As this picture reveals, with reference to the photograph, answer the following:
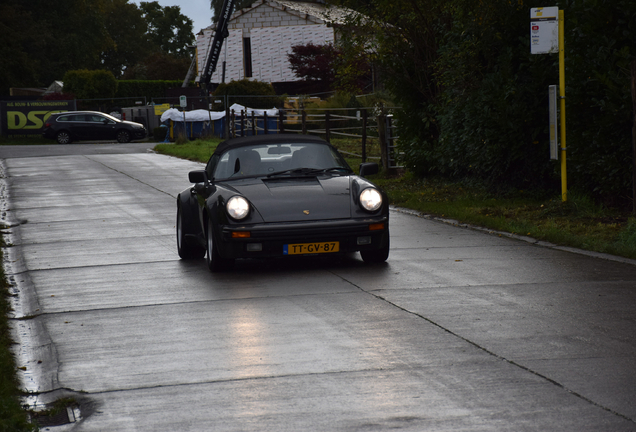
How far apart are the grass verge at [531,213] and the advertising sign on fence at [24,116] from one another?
1387 inches

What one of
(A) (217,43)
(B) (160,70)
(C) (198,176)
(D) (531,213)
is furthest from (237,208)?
(B) (160,70)

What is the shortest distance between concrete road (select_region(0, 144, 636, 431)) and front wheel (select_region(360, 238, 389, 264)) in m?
0.18

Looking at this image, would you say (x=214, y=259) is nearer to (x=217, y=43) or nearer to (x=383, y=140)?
(x=383, y=140)

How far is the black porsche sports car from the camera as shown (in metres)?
8.61

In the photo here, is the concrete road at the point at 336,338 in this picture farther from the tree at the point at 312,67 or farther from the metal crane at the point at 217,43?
the metal crane at the point at 217,43

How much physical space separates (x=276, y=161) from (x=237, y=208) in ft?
3.90

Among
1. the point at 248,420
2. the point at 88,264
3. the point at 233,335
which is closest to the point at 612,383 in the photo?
the point at 248,420

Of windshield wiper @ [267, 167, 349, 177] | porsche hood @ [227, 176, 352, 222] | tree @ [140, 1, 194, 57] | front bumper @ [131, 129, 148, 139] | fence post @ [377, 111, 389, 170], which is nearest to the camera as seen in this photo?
porsche hood @ [227, 176, 352, 222]

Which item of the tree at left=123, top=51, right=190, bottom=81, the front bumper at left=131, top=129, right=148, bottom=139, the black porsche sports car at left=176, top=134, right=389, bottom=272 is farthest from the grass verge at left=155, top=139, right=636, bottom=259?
the tree at left=123, top=51, right=190, bottom=81

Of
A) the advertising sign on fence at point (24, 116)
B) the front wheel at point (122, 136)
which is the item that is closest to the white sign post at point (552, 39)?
the front wheel at point (122, 136)

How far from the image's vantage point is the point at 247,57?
7388 cm

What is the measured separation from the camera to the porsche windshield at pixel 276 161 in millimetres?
9617

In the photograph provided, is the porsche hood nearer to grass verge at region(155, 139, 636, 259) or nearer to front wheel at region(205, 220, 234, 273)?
front wheel at region(205, 220, 234, 273)

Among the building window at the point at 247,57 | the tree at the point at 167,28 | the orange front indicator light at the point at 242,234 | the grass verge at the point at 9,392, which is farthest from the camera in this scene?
the tree at the point at 167,28
